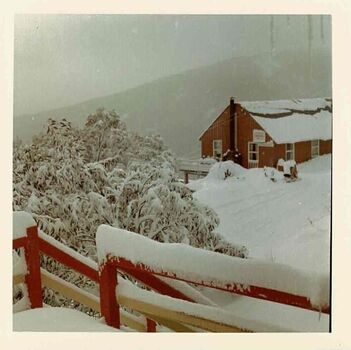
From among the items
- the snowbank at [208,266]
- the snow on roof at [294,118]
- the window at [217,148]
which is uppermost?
the snow on roof at [294,118]

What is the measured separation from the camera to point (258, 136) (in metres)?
2.11

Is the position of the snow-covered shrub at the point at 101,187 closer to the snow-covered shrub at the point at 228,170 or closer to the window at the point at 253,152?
the snow-covered shrub at the point at 228,170

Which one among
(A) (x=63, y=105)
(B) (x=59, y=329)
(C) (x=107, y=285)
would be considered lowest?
(B) (x=59, y=329)

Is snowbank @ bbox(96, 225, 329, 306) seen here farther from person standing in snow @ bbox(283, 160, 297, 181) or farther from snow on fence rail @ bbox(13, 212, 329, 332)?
person standing in snow @ bbox(283, 160, 297, 181)

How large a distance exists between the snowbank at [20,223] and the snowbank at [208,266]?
0.24 meters

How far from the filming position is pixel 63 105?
6.93 feet

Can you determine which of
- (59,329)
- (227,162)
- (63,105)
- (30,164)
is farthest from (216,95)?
(59,329)

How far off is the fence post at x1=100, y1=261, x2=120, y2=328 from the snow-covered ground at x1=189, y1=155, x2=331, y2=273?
15.2 inches

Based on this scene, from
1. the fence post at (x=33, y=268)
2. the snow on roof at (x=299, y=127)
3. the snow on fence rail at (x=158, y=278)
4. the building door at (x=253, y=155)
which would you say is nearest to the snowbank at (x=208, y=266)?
the snow on fence rail at (x=158, y=278)

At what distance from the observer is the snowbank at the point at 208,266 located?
6.60 ft

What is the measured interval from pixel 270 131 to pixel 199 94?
0.27m
